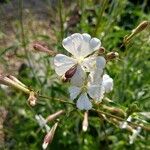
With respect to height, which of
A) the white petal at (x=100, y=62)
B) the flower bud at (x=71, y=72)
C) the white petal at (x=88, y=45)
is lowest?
the flower bud at (x=71, y=72)

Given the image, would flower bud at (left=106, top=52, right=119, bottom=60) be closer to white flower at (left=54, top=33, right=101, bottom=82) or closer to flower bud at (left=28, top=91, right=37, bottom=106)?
white flower at (left=54, top=33, right=101, bottom=82)

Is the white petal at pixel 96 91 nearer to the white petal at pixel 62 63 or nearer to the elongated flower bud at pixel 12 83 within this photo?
the white petal at pixel 62 63

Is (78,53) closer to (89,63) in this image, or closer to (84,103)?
(89,63)

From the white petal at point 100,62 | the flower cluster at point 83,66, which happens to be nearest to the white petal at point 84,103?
the flower cluster at point 83,66

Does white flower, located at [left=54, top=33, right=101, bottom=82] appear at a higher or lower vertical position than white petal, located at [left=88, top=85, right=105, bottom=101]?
higher

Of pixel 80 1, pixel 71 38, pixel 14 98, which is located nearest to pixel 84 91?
pixel 71 38

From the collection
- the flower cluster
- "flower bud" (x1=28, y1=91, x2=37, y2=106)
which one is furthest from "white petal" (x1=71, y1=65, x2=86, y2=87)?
"flower bud" (x1=28, y1=91, x2=37, y2=106)
